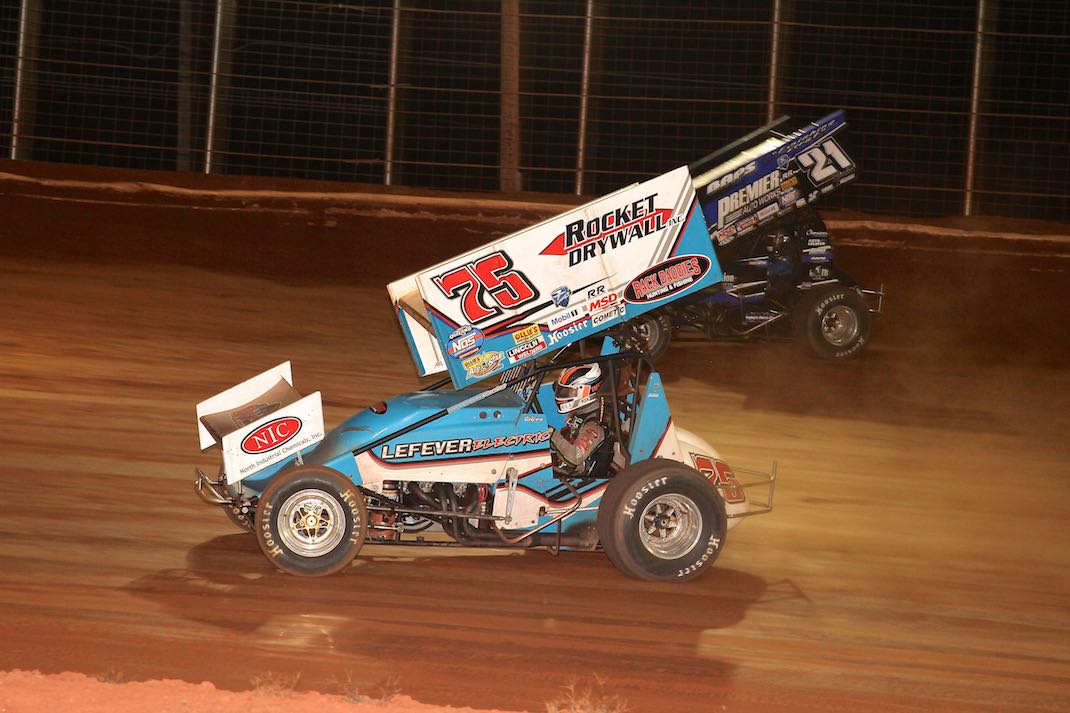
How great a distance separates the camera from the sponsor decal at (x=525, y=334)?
21.1 ft

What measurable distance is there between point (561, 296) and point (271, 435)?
1654mm

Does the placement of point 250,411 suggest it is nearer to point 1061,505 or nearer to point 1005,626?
point 1005,626

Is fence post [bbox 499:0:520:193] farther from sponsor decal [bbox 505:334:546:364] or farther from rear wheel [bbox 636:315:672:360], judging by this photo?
sponsor decal [bbox 505:334:546:364]

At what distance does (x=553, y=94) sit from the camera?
1766 centimetres

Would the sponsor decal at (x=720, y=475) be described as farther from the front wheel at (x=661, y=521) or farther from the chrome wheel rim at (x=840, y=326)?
the chrome wheel rim at (x=840, y=326)

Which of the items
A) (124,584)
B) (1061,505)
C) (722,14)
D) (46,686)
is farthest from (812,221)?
(46,686)

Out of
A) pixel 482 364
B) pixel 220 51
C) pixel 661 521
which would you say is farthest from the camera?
pixel 220 51

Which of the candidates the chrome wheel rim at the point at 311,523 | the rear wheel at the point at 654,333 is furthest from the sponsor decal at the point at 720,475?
the rear wheel at the point at 654,333

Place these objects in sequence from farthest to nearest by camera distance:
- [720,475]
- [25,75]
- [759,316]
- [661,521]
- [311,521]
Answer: [25,75]
[759,316]
[720,475]
[661,521]
[311,521]

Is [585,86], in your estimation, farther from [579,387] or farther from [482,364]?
[482,364]

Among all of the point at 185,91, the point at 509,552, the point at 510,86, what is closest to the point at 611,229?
the point at 509,552

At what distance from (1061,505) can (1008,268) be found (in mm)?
8618

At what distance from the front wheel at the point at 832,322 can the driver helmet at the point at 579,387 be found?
21.5ft

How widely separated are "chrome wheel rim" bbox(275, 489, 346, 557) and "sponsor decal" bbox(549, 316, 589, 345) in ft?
4.57
